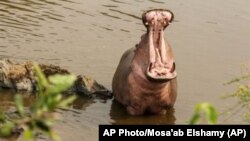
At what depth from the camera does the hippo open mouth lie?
734 cm

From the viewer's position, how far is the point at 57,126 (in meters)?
7.13

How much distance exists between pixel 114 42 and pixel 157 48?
12.1ft

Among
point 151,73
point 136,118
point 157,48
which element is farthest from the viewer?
point 136,118

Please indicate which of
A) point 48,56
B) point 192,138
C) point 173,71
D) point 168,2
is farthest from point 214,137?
point 168,2

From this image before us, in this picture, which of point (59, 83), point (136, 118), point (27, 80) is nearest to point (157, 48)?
point (136, 118)

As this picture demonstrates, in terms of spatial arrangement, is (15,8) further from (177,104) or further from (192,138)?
(192,138)

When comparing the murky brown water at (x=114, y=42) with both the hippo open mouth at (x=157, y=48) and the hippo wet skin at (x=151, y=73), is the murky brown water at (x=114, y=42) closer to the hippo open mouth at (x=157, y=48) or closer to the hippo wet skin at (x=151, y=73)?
the hippo wet skin at (x=151, y=73)

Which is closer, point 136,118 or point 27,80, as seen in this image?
point 136,118

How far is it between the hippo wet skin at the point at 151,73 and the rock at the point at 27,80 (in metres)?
0.69

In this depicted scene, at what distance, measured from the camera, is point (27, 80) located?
27.3 feet

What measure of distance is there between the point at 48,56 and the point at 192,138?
188 inches

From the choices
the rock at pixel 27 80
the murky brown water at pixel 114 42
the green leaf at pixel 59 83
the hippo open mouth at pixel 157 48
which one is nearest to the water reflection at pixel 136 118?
the murky brown water at pixel 114 42

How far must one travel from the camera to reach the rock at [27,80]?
325 inches

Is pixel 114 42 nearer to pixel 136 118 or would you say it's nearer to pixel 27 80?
pixel 27 80
